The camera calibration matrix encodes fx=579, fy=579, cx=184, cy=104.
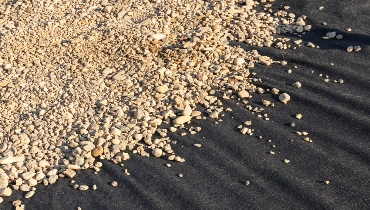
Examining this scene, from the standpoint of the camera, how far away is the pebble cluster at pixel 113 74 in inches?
121

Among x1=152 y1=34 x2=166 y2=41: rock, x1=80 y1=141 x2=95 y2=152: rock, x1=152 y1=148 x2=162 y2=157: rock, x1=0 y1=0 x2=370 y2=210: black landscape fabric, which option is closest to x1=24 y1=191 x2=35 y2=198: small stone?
x1=0 y1=0 x2=370 y2=210: black landscape fabric

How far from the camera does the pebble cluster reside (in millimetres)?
3072

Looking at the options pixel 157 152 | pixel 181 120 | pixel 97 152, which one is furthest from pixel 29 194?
pixel 181 120

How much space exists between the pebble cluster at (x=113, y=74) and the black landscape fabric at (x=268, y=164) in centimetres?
7

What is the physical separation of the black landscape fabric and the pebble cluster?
2.7 inches

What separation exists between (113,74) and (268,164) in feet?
3.87

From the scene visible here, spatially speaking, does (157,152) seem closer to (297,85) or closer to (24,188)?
(24,188)

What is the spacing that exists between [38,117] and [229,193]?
3.89 ft

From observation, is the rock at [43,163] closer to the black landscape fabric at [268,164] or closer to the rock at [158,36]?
the black landscape fabric at [268,164]

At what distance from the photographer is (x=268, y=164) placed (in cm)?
299

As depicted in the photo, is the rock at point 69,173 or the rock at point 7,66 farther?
the rock at point 7,66

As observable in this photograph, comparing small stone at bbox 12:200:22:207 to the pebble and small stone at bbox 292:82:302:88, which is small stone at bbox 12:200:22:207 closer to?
the pebble

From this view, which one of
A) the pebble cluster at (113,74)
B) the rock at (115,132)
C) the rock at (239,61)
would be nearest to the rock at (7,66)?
the pebble cluster at (113,74)

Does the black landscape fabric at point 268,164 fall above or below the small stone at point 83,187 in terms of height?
below
